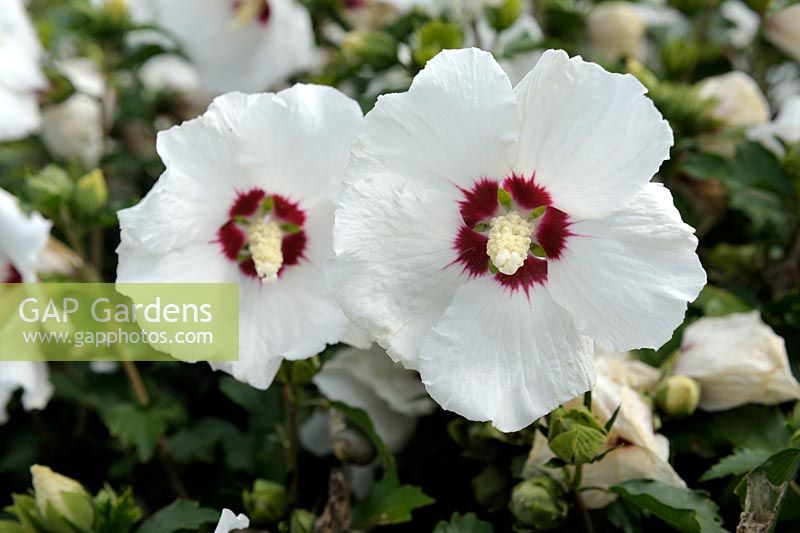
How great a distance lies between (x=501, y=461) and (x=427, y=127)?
1.21ft

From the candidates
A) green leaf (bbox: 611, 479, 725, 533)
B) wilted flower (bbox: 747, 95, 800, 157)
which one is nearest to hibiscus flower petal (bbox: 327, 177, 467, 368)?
green leaf (bbox: 611, 479, 725, 533)

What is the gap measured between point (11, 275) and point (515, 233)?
22.7 inches

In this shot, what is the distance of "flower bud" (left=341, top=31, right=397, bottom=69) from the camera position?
42.0 inches

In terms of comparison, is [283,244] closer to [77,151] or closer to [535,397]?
[535,397]

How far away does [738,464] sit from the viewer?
2.49ft

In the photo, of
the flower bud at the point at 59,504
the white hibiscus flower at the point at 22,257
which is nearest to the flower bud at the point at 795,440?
the flower bud at the point at 59,504

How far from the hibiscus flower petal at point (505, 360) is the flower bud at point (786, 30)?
0.70 meters

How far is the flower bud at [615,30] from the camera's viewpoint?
129 centimetres

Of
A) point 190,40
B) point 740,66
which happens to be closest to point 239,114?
point 190,40

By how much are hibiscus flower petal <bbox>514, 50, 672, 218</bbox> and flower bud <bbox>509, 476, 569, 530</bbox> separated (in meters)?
0.24

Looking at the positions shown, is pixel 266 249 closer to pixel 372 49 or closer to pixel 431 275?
pixel 431 275

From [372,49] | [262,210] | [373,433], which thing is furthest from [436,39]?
[373,433]

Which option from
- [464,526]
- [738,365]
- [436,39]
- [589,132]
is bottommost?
[464,526]

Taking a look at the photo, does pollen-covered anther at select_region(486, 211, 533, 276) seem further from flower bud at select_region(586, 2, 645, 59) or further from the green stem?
flower bud at select_region(586, 2, 645, 59)
